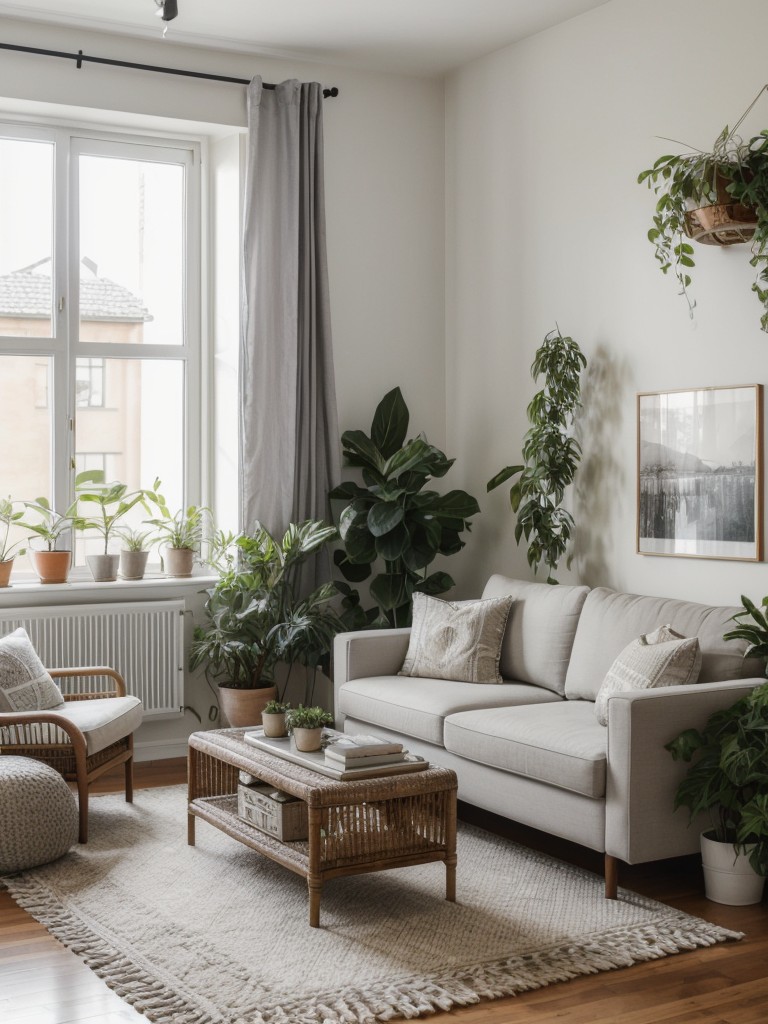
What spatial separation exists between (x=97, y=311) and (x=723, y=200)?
2960 millimetres

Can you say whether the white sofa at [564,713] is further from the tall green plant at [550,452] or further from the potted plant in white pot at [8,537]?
the potted plant in white pot at [8,537]

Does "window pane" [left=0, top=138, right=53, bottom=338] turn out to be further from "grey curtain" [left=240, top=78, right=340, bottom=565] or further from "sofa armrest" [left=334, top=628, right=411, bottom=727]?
"sofa armrest" [left=334, top=628, right=411, bottom=727]

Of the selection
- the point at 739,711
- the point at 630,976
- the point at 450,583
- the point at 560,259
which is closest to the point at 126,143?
the point at 560,259

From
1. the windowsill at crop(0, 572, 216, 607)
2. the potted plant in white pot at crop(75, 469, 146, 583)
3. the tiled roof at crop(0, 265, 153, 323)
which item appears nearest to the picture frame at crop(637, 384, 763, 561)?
the windowsill at crop(0, 572, 216, 607)

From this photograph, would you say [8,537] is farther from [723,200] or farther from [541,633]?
[723,200]

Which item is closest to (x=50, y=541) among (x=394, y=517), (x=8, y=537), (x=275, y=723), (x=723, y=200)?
(x=8, y=537)

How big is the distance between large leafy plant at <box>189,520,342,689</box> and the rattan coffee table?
5.06 ft

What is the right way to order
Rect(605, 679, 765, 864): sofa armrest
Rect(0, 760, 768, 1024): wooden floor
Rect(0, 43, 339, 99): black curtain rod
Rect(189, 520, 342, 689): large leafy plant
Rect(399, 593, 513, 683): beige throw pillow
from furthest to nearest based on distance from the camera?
Rect(189, 520, 342, 689): large leafy plant → Rect(0, 43, 339, 99): black curtain rod → Rect(399, 593, 513, 683): beige throw pillow → Rect(605, 679, 765, 864): sofa armrest → Rect(0, 760, 768, 1024): wooden floor

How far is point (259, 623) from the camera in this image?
208 inches

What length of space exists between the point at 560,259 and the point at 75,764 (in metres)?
2.91

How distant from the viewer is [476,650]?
466 centimetres

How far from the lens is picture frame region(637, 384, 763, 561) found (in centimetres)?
414

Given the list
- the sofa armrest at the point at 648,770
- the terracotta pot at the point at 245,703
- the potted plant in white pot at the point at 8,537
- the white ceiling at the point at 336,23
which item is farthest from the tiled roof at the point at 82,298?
the sofa armrest at the point at 648,770

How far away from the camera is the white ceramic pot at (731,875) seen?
3.46m
